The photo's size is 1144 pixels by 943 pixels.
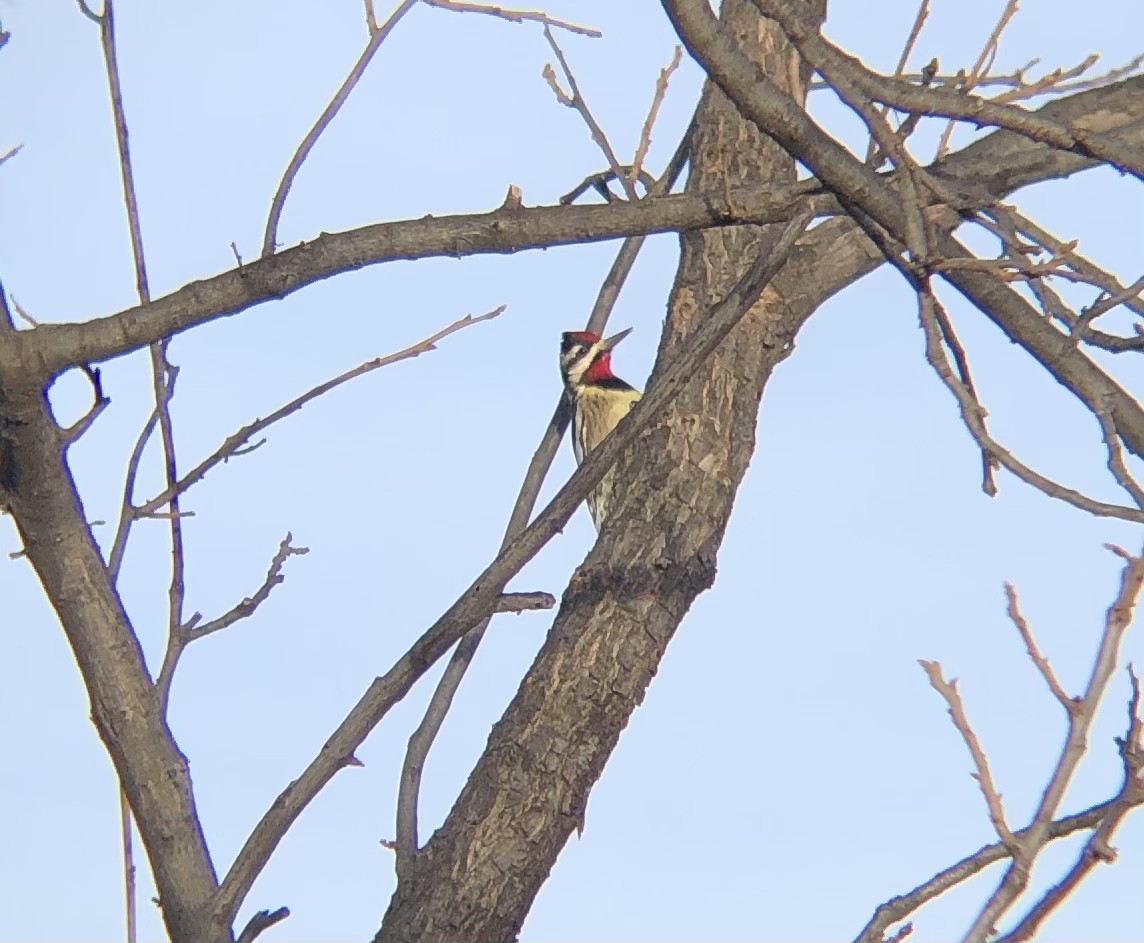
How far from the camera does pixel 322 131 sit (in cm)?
283

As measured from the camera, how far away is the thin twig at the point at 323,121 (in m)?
2.62

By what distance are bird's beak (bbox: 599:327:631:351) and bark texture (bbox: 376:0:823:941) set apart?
2.26 m

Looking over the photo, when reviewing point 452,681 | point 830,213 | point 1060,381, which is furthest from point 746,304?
point 452,681

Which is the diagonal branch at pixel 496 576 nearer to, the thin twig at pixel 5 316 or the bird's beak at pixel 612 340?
the thin twig at pixel 5 316

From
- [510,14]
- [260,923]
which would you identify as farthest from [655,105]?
[260,923]

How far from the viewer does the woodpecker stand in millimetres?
6605

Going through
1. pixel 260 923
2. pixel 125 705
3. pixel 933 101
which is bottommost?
pixel 260 923

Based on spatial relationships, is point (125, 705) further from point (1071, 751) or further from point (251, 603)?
point (1071, 751)

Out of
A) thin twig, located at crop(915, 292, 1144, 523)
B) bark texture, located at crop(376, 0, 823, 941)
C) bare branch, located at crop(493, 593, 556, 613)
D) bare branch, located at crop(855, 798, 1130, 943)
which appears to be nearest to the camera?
bare branch, located at crop(855, 798, 1130, 943)

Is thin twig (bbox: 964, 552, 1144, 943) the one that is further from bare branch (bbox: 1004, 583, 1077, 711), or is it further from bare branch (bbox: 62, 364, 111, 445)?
bare branch (bbox: 62, 364, 111, 445)

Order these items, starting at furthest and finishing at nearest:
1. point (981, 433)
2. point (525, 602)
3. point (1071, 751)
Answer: point (525, 602) → point (981, 433) → point (1071, 751)

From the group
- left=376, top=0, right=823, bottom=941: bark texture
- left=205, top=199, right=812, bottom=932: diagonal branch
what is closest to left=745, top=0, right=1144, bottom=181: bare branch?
left=205, top=199, right=812, bottom=932: diagonal branch

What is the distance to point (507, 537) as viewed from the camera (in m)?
4.04

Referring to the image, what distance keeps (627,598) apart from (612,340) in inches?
116
